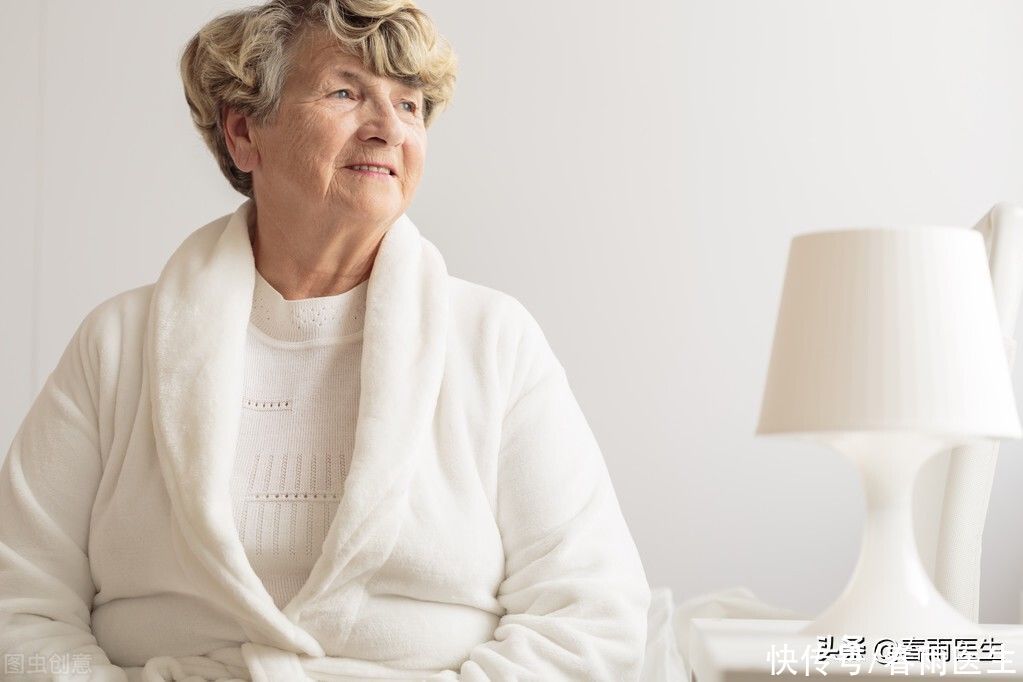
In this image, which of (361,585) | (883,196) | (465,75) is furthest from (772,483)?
(361,585)

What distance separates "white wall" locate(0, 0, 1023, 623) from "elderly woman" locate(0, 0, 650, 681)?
86 cm

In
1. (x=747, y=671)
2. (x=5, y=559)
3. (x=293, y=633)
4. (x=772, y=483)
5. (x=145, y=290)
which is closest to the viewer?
(x=747, y=671)

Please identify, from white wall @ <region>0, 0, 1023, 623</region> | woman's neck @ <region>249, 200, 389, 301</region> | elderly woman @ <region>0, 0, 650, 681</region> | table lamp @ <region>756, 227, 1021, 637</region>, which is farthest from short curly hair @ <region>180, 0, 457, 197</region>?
white wall @ <region>0, 0, 1023, 623</region>

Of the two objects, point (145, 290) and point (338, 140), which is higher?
point (338, 140)

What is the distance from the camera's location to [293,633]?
5.13 ft

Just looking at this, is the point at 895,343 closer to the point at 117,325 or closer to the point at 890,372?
the point at 890,372

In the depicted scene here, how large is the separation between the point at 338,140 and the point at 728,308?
1.19 m

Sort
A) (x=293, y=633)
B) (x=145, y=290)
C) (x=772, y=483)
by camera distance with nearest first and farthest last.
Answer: (x=293, y=633)
(x=145, y=290)
(x=772, y=483)

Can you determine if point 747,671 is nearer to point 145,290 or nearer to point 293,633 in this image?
point 293,633

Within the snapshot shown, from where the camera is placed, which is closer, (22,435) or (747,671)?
(747,671)

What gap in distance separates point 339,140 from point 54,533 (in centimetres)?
67

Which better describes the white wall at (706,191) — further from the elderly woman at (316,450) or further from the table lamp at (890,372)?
the table lamp at (890,372)

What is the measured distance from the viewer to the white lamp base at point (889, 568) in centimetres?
125

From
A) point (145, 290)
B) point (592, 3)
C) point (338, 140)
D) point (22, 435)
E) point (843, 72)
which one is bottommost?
point (22, 435)
